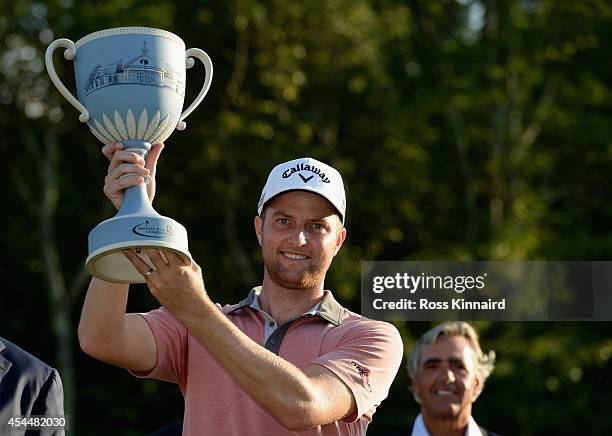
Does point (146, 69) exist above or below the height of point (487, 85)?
below

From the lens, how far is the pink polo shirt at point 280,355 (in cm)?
333

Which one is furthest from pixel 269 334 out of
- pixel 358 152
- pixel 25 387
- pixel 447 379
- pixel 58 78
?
pixel 358 152

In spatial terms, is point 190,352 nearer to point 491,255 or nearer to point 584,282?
point 491,255

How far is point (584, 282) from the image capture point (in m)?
14.8

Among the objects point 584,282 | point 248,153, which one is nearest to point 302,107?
point 248,153

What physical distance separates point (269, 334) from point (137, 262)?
2.06 ft

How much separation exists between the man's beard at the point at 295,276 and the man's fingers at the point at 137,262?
1.99 feet

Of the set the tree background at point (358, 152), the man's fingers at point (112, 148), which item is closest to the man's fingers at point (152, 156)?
the man's fingers at point (112, 148)

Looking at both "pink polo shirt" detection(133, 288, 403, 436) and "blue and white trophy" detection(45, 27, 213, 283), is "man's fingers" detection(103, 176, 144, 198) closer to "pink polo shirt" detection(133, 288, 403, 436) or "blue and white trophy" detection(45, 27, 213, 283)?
"blue and white trophy" detection(45, 27, 213, 283)

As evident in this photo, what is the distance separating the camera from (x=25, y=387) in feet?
12.1

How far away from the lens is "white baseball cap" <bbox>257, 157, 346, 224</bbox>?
3.58 meters

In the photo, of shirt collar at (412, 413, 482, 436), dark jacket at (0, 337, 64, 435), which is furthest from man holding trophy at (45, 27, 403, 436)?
shirt collar at (412, 413, 482, 436)

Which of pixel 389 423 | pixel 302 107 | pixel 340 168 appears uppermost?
pixel 302 107

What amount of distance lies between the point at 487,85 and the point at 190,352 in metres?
12.5
